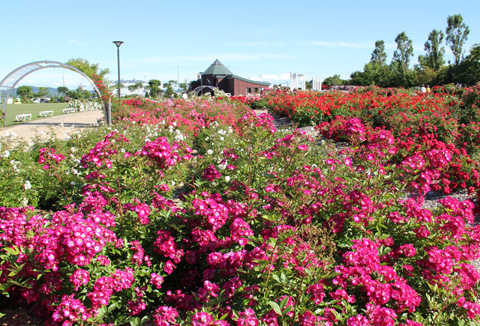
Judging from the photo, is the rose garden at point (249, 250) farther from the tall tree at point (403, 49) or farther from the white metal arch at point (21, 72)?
the tall tree at point (403, 49)

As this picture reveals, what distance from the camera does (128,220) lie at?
3.19 metres

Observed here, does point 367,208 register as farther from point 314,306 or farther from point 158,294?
point 158,294

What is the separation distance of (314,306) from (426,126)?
7.73 m

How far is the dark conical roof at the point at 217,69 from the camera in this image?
51725 millimetres

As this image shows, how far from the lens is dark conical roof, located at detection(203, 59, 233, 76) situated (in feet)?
170

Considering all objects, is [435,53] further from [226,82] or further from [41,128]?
[41,128]

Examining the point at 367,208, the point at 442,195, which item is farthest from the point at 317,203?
the point at 442,195

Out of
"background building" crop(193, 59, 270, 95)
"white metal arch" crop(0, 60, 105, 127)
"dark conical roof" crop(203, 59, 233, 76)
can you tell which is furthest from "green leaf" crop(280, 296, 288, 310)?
"dark conical roof" crop(203, 59, 233, 76)

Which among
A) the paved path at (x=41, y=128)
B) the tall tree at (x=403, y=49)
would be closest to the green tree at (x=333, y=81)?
the tall tree at (x=403, y=49)

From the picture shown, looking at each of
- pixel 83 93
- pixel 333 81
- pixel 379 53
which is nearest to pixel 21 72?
pixel 83 93

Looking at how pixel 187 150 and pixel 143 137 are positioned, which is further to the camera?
pixel 143 137

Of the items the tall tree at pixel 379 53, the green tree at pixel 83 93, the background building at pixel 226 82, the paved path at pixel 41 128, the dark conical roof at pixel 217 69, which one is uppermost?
the tall tree at pixel 379 53

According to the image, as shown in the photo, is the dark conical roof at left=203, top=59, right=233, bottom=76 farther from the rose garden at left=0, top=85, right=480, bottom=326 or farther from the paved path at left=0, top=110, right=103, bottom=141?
the rose garden at left=0, top=85, right=480, bottom=326

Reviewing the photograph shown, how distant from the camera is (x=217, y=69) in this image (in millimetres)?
52719
